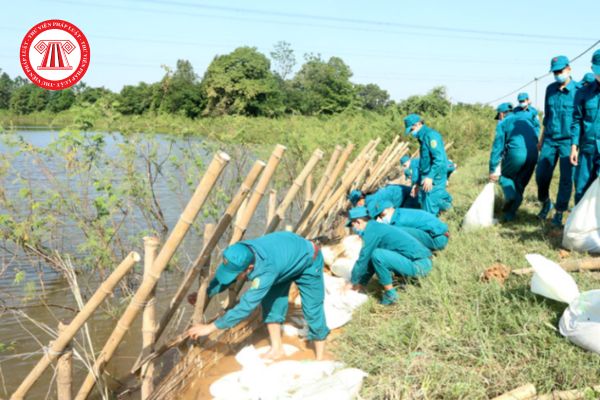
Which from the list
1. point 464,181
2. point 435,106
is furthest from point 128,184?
point 435,106

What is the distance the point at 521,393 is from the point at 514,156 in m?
3.37

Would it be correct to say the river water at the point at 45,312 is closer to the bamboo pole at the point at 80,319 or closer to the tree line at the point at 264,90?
the bamboo pole at the point at 80,319

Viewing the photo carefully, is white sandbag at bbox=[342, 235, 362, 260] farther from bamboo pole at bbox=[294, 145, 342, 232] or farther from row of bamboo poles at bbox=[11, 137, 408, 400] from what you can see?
row of bamboo poles at bbox=[11, 137, 408, 400]

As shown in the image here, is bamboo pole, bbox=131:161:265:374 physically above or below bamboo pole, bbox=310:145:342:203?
below

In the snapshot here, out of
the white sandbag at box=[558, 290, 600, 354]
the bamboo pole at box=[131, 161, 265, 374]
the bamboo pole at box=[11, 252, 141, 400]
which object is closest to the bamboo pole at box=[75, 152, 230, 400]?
the bamboo pole at box=[11, 252, 141, 400]

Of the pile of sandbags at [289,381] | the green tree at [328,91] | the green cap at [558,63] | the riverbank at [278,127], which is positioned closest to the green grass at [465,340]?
the pile of sandbags at [289,381]

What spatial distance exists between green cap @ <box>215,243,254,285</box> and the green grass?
894 mm

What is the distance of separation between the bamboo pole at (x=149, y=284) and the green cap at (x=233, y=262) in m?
0.36

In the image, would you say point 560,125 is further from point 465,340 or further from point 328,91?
point 328,91

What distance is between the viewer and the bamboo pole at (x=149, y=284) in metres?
2.24

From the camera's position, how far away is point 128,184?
5047 mm

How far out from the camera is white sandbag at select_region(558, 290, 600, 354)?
90.3 inches

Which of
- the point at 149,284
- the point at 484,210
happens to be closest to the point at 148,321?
the point at 149,284

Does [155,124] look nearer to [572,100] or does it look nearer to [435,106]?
[572,100]
